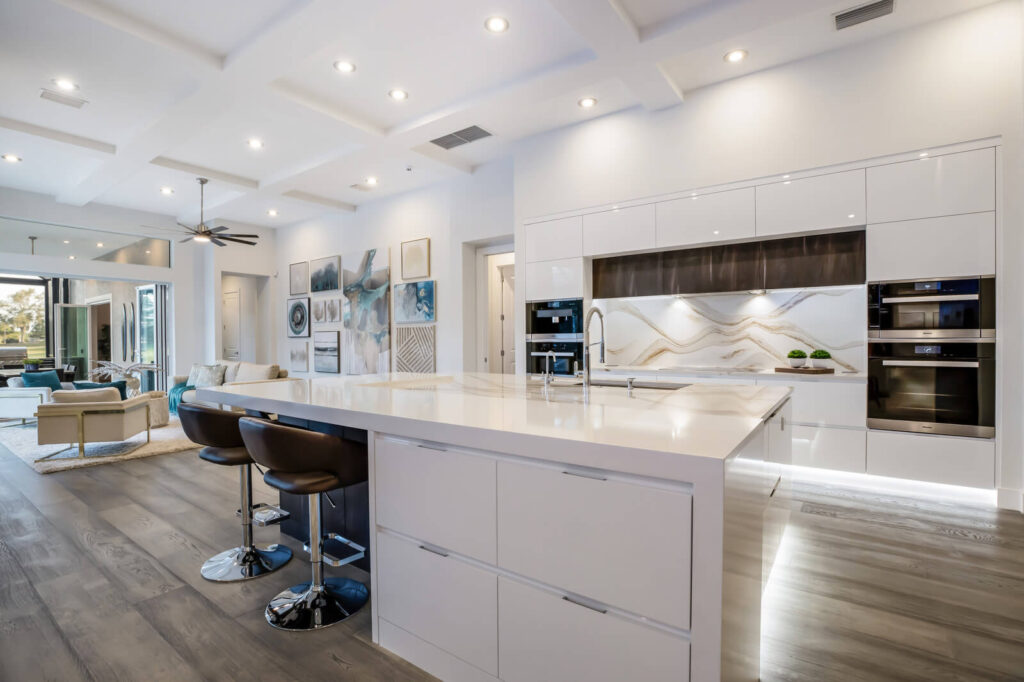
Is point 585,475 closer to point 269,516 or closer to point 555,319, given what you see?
point 269,516

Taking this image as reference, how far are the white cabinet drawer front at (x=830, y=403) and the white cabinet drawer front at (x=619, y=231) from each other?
173 cm

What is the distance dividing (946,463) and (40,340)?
13.2 m

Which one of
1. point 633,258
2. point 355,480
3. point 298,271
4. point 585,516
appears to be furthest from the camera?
point 298,271

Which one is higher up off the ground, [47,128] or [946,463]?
[47,128]

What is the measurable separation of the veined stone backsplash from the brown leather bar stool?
355 centimetres

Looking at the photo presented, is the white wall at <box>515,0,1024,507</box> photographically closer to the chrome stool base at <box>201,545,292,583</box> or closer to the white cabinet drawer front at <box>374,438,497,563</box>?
the white cabinet drawer front at <box>374,438,497,563</box>

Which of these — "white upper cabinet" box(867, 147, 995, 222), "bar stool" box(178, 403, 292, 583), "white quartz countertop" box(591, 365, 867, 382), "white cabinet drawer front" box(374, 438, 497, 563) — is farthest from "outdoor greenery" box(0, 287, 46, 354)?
"white upper cabinet" box(867, 147, 995, 222)

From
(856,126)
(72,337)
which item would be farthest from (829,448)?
(72,337)

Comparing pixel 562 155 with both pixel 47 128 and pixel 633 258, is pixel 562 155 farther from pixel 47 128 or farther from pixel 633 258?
pixel 47 128

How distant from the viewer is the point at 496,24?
3.25m

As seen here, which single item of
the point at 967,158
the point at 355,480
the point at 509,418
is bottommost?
the point at 355,480

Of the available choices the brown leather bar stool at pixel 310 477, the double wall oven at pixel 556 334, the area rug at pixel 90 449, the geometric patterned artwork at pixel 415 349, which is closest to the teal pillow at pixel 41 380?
the area rug at pixel 90 449

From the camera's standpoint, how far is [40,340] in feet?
29.8

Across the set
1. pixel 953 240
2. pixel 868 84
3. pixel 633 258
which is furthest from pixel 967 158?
pixel 633 258
